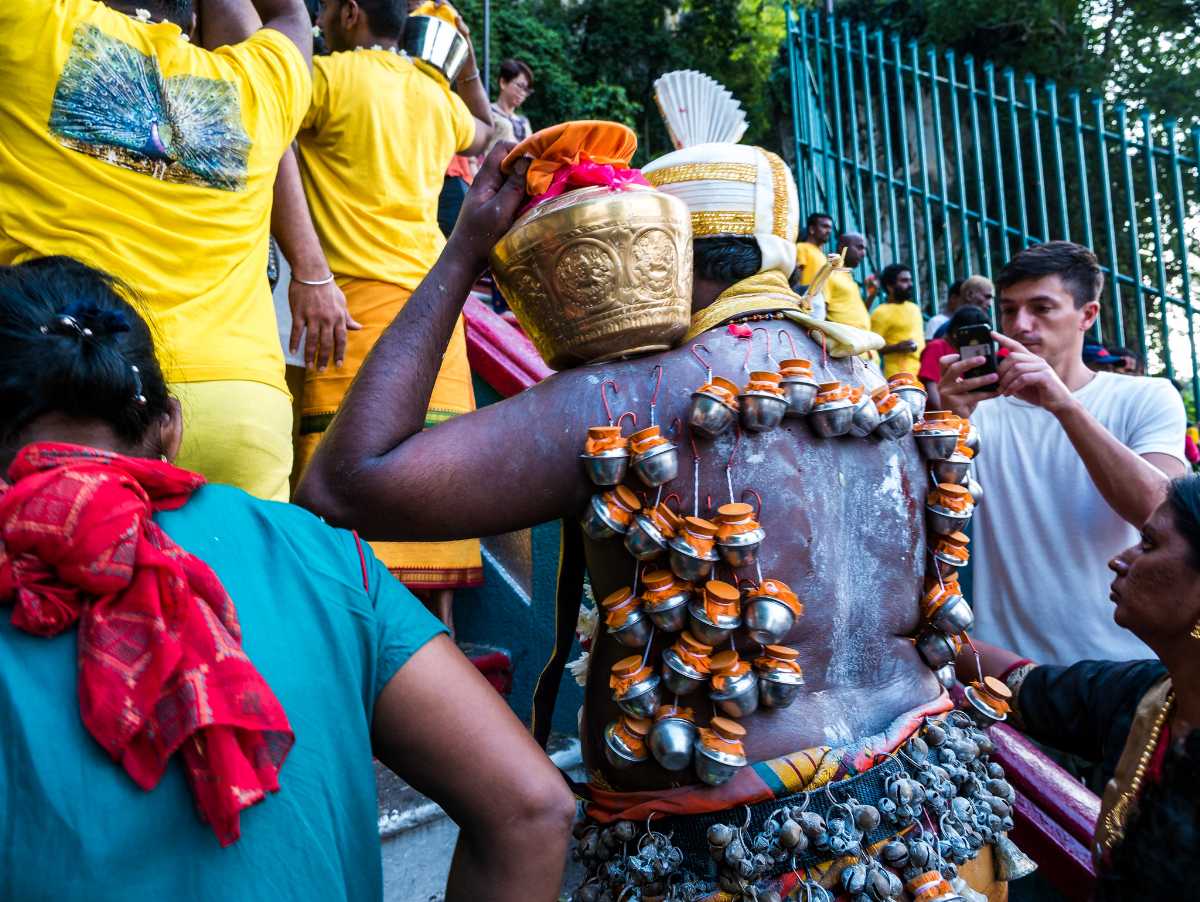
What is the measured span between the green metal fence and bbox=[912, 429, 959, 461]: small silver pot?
5.83 m

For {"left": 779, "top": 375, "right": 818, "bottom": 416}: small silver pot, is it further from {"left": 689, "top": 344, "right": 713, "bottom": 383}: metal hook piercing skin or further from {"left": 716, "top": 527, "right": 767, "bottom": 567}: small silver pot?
{"left": 716, "top": 527, "right": 767, "bottom": 567}: small silver pot

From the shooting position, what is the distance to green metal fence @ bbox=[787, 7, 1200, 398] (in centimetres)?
762

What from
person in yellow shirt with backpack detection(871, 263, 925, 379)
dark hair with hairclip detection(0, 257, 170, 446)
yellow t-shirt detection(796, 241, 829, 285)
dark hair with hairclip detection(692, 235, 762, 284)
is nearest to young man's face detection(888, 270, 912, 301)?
person in yellow shirt with backpack detection(871, 263, 925, 379)

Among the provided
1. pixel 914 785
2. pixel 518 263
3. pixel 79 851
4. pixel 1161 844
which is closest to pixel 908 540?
pixel 914 785

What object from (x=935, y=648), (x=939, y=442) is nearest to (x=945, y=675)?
(x=935, y=648)

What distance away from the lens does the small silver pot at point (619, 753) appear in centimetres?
183

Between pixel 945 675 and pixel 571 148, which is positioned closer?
pixel 571 148

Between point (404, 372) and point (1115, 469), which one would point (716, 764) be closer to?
point (404, 372)

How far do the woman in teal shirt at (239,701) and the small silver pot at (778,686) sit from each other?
1.55 feet

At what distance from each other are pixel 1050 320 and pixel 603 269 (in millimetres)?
2175

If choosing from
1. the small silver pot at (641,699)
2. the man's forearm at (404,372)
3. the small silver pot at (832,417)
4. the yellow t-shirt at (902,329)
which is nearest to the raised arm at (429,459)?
the man's forearm at (404,372)

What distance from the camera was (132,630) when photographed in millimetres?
1193

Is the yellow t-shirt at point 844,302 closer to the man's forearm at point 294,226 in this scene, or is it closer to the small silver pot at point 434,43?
the small silver pot at point 434,43

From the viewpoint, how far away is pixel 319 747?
134 centimetres
